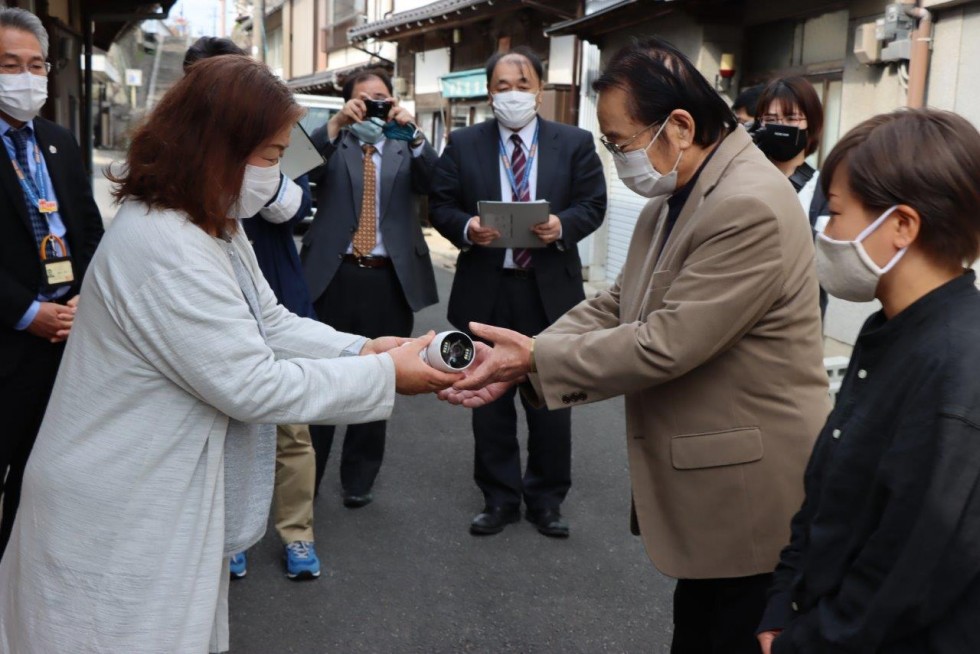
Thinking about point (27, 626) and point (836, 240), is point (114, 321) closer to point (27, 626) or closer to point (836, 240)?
point (27, 626)

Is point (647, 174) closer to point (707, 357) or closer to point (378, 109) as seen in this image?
point (707, 357)

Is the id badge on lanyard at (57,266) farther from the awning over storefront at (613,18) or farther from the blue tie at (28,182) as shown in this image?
the awning over storefront at (613,18)

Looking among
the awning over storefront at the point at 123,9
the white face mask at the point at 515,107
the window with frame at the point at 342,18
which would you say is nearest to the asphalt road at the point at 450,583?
the white face mask at the point at 515,107

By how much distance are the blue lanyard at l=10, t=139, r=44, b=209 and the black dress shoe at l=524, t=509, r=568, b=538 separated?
2696 millimetres

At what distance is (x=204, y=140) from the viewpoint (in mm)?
2211

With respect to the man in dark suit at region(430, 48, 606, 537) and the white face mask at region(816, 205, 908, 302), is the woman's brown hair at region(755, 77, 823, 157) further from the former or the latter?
the white face mask at region(816, 205, 908, 302)

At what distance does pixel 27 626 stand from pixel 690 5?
916cm

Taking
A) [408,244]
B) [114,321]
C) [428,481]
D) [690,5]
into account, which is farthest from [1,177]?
[690,5]

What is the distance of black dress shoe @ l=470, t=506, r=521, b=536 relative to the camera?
476 cm

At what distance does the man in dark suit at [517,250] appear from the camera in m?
4.86

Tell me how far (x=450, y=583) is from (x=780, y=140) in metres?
2.75

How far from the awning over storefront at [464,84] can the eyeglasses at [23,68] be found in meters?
12.5

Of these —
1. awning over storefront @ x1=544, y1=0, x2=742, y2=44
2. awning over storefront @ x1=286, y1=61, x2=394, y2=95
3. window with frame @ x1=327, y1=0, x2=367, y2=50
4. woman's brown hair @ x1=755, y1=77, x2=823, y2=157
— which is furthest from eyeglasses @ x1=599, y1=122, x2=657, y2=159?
window with frame @ x1=327, y1=0, x2=367, y2=50

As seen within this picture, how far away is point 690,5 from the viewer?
9.84 meters
